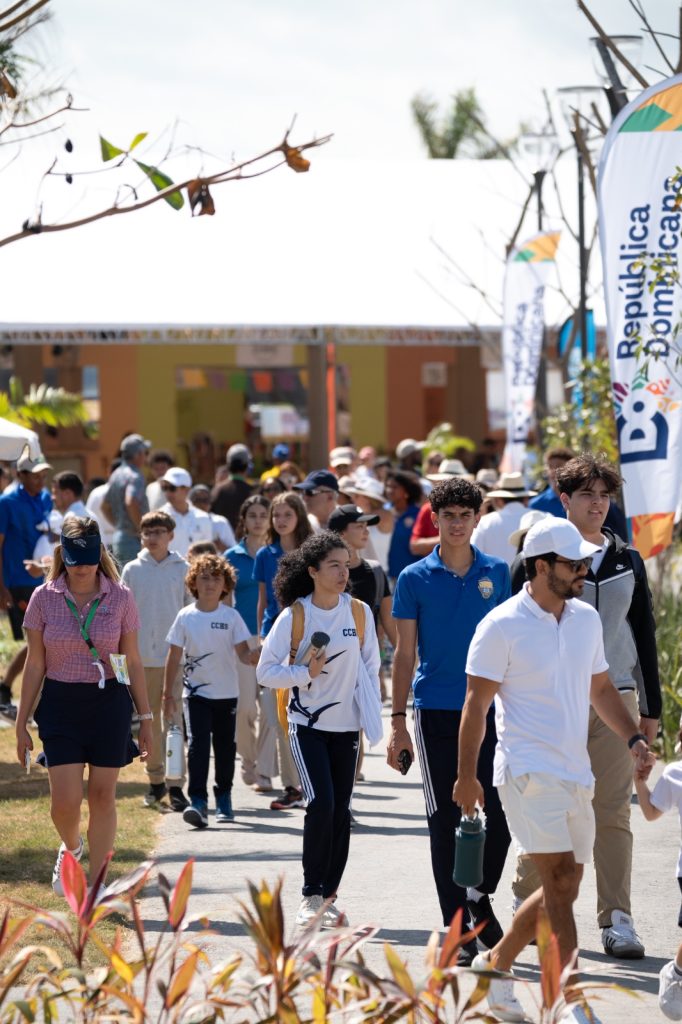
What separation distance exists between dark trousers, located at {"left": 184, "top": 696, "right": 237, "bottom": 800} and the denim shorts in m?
2.55

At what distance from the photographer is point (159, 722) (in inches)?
422

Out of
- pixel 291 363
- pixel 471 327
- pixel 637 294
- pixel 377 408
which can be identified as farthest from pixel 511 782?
pixel 377 408

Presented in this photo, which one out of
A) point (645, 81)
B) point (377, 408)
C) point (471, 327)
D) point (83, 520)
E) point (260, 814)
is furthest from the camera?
point (377, 408)

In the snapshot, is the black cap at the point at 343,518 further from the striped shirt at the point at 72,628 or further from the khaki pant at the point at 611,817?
the khaki pant at the point at 611,817

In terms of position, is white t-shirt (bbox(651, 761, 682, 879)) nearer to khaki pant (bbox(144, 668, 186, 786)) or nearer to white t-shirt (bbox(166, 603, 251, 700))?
white t-shirt (bbox(166, 603, 251, 700))

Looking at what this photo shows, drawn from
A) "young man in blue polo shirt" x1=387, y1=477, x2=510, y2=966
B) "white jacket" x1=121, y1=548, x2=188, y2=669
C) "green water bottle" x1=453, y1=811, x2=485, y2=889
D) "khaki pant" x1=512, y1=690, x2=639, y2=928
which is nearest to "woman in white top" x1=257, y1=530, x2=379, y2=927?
"young man in blue polo shirt" x1=387, y1=477, x2=510, y2=966

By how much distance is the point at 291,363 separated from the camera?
1313 inches

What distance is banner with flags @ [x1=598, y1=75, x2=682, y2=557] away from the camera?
943 cm

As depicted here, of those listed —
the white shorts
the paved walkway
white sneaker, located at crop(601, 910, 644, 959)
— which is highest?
the white shorts

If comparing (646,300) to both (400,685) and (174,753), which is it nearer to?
(400,685)

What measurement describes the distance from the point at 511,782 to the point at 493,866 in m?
1.43

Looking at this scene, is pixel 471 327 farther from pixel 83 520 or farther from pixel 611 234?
pixel 83 520

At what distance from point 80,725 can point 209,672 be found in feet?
8.87

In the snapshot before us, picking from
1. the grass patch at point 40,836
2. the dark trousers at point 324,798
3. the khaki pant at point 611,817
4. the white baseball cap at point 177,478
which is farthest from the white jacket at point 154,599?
the khaki pant at point 611,817
